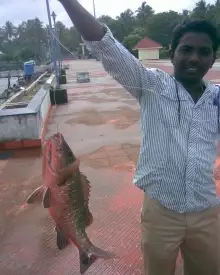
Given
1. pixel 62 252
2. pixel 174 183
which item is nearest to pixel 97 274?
pixel 62 252

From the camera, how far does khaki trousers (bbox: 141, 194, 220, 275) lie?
6.56ft

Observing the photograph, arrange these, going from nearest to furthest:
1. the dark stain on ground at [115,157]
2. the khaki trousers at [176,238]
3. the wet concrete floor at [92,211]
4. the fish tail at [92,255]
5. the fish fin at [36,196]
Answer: the khaki trousers at [176,238] → the fish fin at [36,196] → the fish tail at [92,255] → the wet concrete floor at [92,211] → the dark stain on ground at [115,157]

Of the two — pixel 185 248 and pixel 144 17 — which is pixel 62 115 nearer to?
pixel 185 248

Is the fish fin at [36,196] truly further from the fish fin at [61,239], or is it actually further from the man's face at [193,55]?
the man's face at [193,55]

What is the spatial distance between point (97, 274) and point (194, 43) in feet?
7.61

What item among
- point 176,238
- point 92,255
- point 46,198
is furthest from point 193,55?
point 92,255

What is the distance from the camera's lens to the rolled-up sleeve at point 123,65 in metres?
1.76

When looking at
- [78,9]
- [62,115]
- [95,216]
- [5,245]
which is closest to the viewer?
[78,9]

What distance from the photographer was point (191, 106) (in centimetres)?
194

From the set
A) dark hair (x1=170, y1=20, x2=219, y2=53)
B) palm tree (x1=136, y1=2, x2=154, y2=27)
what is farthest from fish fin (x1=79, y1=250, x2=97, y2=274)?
palm tree (x1=136, y1=2, x2=154, y2=27)

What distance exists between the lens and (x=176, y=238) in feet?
6.62

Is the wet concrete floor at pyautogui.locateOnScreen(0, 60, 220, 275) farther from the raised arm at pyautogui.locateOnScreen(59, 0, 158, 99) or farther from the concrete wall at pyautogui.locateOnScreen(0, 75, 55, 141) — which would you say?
the raised arm at pyautogui.locateOnScreen(59, 0, 158, 99)

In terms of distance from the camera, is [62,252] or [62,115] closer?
[62,252]

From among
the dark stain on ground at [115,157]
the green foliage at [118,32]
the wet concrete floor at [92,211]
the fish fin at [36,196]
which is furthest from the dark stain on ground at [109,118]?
the green foliage at [118,32]
